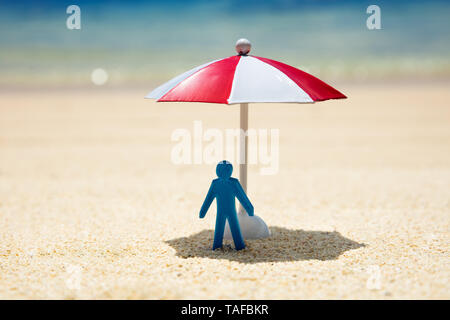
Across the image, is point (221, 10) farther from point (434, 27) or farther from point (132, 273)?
point (132, 273)

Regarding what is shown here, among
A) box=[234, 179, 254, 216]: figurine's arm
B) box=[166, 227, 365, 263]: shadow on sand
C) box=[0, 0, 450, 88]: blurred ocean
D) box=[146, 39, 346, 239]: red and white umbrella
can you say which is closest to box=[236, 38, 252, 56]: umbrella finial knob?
box=[146, 39, 346, 239]: red and white umbrella

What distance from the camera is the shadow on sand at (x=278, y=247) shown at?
14.6 ft

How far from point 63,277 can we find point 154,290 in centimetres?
89

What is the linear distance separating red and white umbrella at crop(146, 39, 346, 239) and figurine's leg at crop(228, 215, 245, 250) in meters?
0.74

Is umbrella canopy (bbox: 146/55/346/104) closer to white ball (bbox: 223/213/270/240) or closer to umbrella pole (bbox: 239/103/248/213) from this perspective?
umbrella pole (bbox: 239/103/248/213)

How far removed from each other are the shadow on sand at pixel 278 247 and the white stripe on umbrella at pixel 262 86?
1.51 meters

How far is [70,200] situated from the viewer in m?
6.90

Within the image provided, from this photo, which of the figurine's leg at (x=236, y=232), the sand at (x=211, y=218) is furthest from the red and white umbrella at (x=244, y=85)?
the sand at (x=211, y=218)

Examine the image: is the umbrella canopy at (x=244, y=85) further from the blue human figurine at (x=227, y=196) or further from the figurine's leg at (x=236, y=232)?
the figurine's leg at (x=236, y=232)

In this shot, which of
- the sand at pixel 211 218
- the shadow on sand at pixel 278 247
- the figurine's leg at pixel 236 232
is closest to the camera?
the sand at pixel 211 218

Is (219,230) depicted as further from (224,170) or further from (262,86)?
(262,86)

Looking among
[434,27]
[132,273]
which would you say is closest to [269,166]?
[132,273]

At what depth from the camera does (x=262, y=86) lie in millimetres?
4203

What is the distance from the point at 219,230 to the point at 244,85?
1.45 metres
